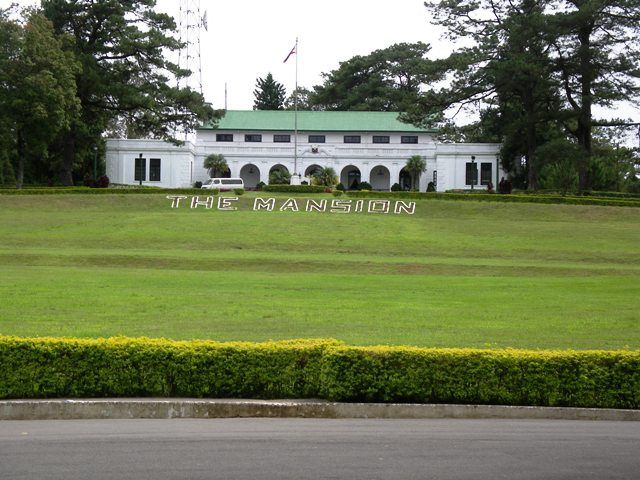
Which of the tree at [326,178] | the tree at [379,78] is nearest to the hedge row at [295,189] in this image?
the tree at [326,178]

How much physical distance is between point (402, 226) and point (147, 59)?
28.5 m

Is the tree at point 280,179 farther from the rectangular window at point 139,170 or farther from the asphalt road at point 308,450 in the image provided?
the asphalt road at point 308,450

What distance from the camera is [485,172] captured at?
72.9 m

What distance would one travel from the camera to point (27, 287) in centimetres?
2000

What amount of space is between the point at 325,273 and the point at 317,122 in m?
51.1

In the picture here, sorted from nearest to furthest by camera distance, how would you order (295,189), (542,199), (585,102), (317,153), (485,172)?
(542,199), (295,189), (585,102), (485,172), (317,153)

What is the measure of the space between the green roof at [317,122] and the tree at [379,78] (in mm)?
8564

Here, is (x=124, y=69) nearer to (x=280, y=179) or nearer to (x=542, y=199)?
(x=280, y=179)

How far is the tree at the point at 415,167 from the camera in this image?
71.9 metres

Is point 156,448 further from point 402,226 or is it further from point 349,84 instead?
point 349,84

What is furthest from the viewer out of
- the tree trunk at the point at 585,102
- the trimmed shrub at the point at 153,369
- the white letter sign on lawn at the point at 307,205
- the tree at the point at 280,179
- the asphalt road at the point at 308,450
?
the tree at the point at 280,179

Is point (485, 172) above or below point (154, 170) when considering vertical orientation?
above

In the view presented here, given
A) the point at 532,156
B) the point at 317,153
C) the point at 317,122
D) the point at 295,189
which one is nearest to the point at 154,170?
the point at 317,153

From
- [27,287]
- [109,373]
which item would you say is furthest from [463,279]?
[109,373]
